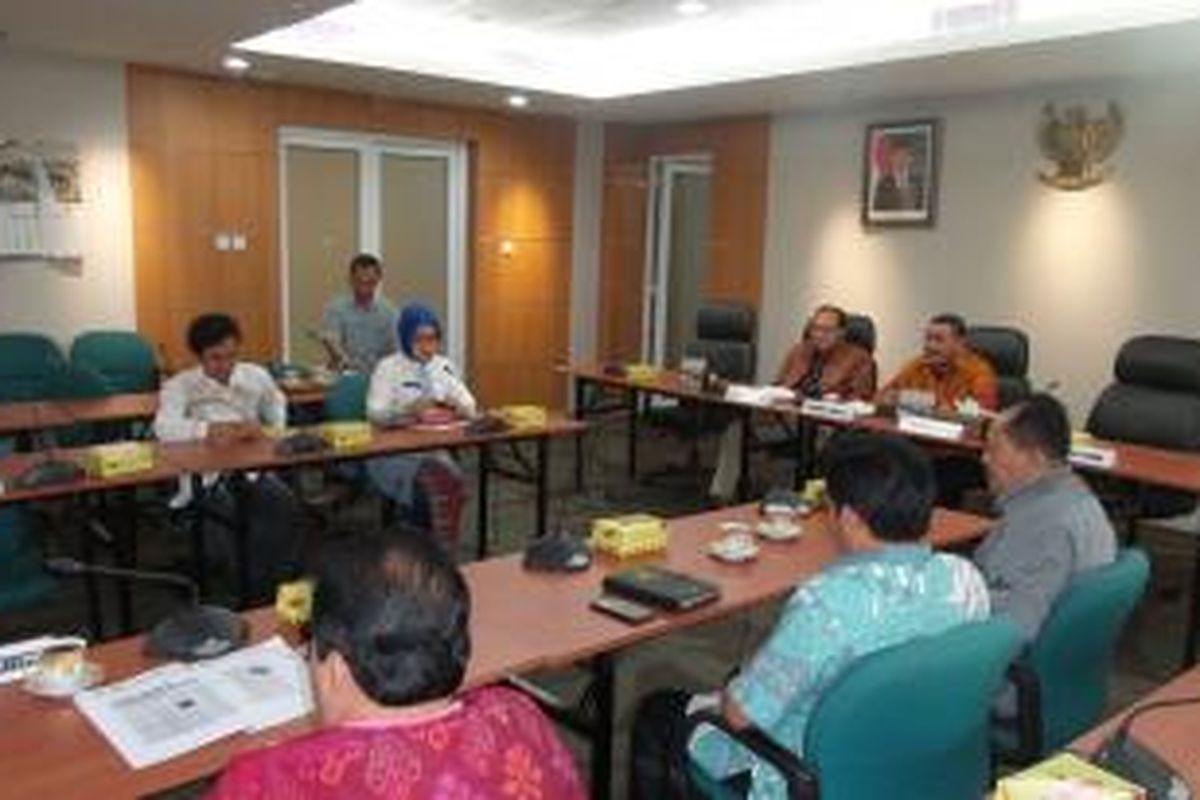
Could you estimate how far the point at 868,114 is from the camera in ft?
22.5

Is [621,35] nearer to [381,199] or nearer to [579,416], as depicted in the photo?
[381,199]

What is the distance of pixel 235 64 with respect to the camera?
601 centimetres

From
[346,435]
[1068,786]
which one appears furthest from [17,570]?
[1068,786]

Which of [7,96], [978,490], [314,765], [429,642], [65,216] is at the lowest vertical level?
[978,490]

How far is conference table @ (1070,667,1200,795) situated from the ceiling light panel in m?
3.54

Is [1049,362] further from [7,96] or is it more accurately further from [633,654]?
[7,96]

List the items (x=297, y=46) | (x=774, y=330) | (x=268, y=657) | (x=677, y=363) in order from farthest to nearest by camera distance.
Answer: (x=677, y=363) < (x=774, y=330) < (x=297, y=46) < (x=268, y=657)

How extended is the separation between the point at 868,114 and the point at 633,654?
14.4ft

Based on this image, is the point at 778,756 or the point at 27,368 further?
the point at 27,368

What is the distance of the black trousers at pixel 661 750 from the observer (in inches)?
82.6

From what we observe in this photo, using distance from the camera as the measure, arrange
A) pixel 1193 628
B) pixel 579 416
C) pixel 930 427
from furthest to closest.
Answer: pixel 579 416
pixel 930 427
pixel 1193 628

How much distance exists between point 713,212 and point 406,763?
23.8 ft

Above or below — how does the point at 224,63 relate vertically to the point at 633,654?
above

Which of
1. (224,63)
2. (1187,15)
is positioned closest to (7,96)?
(224,63)
